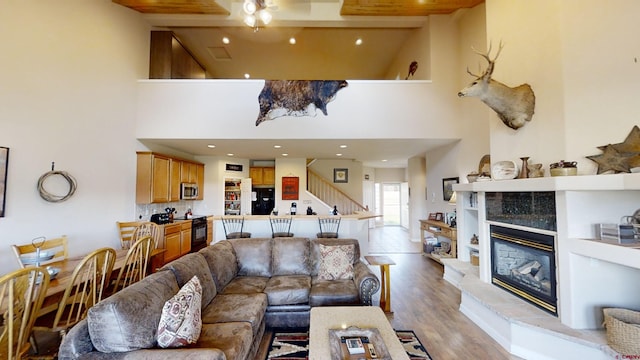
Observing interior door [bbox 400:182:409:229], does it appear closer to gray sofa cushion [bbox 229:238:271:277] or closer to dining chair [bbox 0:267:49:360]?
gray sofa cushion [bbox 229:238:271:277]

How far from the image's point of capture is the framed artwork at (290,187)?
8141mm

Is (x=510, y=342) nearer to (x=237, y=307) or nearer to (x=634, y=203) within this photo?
(x=634, y=203)

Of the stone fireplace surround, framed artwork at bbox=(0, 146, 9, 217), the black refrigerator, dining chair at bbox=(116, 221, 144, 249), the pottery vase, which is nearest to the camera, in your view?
the stone fireplace surround

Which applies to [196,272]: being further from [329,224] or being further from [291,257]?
[329,224]

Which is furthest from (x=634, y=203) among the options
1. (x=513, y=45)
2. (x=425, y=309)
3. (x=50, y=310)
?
(x=50, y=310)

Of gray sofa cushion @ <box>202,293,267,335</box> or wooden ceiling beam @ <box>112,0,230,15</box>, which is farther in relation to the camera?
wooden ceiling beam @ <box>112,0,230,15</box>

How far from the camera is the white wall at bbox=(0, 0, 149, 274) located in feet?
10.3

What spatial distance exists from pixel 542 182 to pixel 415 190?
563cm

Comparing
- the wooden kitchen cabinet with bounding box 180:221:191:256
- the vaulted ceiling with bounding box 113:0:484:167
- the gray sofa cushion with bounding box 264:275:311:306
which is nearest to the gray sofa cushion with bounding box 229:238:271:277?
the gray sofa cushion with bounding box 264:275:311:306

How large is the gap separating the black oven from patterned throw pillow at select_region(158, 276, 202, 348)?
472 centimetres

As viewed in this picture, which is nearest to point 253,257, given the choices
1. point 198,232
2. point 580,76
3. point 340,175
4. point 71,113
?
point 71,113

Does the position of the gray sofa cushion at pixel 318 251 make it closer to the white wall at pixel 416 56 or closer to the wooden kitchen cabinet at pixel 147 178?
the wooden kitchen cabinet at pixel 147 178

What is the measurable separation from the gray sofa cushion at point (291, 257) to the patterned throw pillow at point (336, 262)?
0.25 metres

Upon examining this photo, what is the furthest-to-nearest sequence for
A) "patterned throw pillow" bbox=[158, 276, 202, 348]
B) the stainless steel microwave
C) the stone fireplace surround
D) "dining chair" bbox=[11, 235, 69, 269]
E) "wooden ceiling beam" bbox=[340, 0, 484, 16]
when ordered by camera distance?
the stainless steel microwave → "wooden ceiling beam" bbox=[340, 0, 484, 16] → "dining chair" bbox=[11, 235, 69, 269] → the stone fireplace surround → "patterned throw pillow" bbox=[158, 276, 202, 348]
